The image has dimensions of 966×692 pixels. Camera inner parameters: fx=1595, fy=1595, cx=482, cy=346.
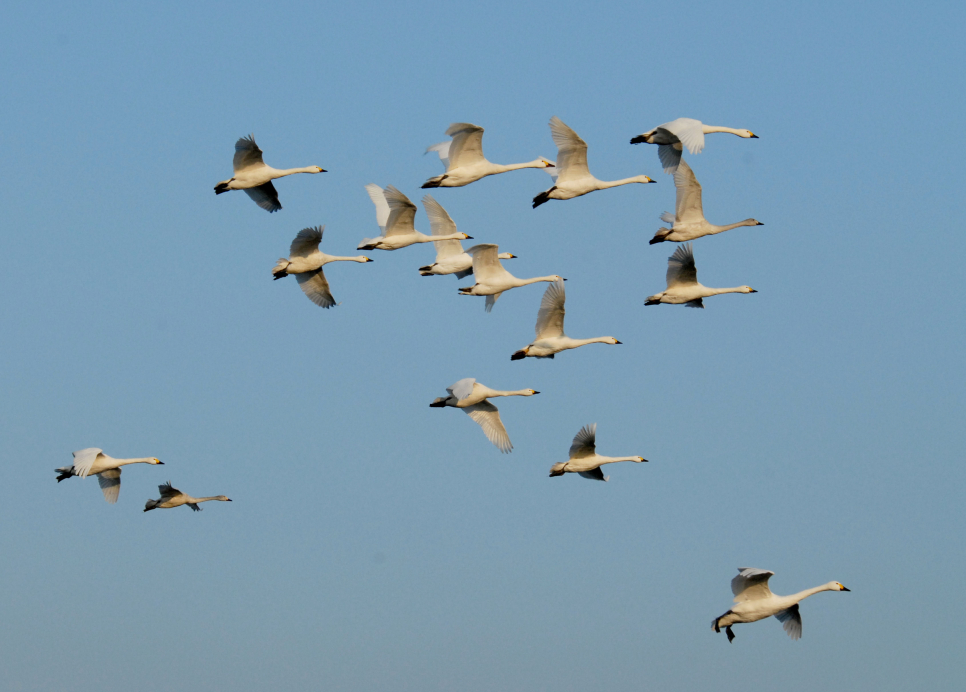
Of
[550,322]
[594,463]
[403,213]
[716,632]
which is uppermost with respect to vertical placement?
[403,213]

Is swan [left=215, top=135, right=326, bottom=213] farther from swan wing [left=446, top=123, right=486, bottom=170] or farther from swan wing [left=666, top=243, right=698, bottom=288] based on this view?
swan wing [left=666, top=243, right=698, bottom=288]

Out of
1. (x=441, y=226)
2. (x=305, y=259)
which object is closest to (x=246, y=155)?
(x=305, y=259)

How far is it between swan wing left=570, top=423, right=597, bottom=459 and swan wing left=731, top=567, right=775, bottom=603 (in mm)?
7915

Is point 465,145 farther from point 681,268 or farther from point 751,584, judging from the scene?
point 751,584

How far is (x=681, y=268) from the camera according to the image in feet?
178

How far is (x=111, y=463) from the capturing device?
5331 cm

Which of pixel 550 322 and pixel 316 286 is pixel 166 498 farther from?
pixel 550 322

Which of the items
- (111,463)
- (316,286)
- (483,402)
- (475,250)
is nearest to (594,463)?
(483,402)

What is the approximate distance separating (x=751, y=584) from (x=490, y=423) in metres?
12.0

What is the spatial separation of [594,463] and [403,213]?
35.0ft

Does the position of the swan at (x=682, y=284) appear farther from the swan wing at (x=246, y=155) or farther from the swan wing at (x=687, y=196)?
the swan wing at (x=246, y=155)

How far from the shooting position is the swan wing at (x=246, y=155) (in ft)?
167

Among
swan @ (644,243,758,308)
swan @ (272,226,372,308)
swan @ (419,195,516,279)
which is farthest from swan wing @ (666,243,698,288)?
swan @ (272,226,372,308)

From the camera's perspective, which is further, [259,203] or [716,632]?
[259,203]
